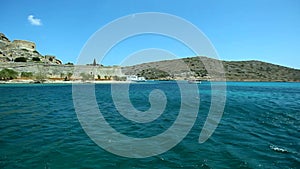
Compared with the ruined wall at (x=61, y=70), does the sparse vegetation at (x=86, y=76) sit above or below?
below

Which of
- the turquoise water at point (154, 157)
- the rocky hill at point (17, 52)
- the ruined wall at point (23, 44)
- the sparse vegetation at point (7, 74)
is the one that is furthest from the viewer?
the ruined wall at point (23, 44)

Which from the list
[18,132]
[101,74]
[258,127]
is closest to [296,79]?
[101,74]

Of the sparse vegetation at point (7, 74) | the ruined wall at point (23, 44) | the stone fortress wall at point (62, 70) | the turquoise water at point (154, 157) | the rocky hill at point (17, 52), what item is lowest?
the turquoise water at point (154, 157)

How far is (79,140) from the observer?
418 inches

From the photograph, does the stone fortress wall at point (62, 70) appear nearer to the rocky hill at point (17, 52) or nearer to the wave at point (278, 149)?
the rocky hill at point (17, 52)

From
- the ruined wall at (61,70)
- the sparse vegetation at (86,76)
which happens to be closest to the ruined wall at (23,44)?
the ruined wall at (61,70)

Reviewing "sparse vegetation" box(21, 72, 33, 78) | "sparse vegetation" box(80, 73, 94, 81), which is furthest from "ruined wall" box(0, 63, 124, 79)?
"sparse vegetation" box(21, 72, 33, 78)

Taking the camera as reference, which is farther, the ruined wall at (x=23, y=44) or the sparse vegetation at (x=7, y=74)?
the ruined wall at (x=23, y=44)

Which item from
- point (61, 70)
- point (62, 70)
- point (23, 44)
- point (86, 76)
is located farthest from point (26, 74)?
point (23, 44)

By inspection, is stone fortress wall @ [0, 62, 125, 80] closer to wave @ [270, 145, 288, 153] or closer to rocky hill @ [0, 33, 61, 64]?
rocky hill @ [0, 33, 61, 64]

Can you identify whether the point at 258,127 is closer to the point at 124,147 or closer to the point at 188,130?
the point at 188,130

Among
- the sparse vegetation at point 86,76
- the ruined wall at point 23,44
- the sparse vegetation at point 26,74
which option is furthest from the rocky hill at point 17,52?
the sparse vegetation at point 86,76

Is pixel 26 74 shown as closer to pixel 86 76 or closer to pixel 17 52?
pixel 86 76

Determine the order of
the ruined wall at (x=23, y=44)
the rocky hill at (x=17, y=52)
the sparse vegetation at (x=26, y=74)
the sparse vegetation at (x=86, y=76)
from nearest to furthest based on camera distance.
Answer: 1. the sparse vegetation at (x=26, y=74)
2. the sparse vegetation at (x=86, y=76)
3. the rocky hill at (x=17, y=52)
4. the ruined wall at (x=23, y=44)
